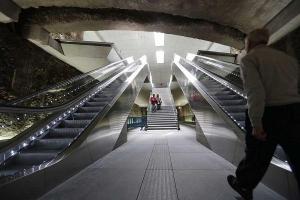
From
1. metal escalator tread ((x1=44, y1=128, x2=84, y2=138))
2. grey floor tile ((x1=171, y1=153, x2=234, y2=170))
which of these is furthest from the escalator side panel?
metal escalator tread ((x1=44, y1=128, x2=84, y2=138))

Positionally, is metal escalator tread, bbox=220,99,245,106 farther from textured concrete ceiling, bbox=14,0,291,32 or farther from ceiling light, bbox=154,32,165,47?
ceiling light, bbox=154,32,165,47

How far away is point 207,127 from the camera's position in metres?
4.88

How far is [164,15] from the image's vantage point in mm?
7348

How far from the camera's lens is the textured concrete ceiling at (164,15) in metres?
6.04

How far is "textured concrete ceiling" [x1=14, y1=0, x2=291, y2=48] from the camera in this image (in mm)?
6035

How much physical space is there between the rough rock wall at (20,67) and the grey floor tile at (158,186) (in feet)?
15.4

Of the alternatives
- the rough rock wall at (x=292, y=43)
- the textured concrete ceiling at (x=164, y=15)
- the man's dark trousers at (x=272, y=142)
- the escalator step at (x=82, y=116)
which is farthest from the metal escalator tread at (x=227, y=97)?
the man's dark trousers at (x=272, y=142)

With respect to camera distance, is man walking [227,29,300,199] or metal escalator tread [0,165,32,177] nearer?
man walking [227,29,300,199]

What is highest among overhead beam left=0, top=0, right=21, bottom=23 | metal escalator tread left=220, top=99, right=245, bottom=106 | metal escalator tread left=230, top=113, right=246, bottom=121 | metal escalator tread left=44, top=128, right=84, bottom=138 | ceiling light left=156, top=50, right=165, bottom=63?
ceiling light left=156, top=50, right=165, bottom=63

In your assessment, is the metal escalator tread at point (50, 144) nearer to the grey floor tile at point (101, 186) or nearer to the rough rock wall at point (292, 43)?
the grey floor tile at point (101, 186)

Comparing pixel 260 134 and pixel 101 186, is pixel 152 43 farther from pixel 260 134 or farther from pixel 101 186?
pixel 260 134

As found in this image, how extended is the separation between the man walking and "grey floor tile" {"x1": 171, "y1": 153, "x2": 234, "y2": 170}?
1354 millimetres

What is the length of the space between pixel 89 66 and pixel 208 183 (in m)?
9.44

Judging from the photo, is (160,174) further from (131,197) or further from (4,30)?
(4,30)
